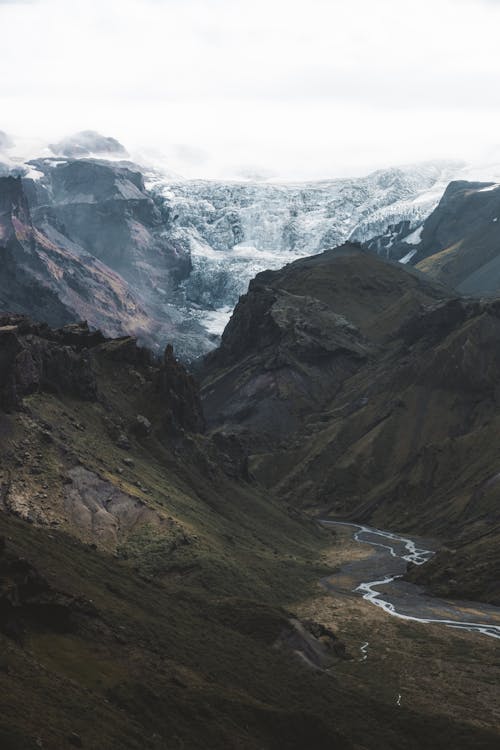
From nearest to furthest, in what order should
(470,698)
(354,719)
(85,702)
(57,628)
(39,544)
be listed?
1. (85,702)
2. (57,628)
3. (354,719)
4. (470,698)
5. (39,544)

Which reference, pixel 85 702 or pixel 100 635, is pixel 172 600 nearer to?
pixel 100 635

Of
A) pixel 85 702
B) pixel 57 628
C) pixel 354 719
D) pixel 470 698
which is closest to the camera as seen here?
pixel 85 702

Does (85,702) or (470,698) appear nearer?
(85,702)

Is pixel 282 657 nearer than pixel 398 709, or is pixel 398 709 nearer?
pixel 398 709

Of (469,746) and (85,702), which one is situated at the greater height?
(85,702)

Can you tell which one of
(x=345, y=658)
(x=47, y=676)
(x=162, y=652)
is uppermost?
(x=47, y=676)

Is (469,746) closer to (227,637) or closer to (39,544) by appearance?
(227,637)

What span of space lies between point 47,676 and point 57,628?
2205 cm

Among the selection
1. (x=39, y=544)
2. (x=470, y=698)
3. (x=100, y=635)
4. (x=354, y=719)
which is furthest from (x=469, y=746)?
(x=39, y=544)

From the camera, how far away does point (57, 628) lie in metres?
141

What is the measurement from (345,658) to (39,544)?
57658 millimetres

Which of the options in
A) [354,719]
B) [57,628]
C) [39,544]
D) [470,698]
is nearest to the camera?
[57,628]

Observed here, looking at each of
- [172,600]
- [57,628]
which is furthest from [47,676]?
[172,600]

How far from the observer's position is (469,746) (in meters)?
146
